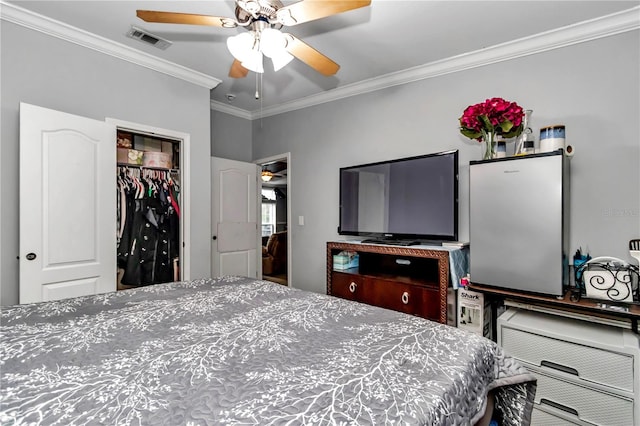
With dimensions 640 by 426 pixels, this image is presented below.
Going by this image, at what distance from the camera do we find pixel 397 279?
8.63 ft

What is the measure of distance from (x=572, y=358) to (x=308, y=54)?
2.28m

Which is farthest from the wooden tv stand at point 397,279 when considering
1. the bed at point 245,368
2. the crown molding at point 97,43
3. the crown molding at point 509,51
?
the crown molding at point 97,43

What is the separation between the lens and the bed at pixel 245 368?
687 mm

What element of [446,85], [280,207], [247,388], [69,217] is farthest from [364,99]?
[280,207]

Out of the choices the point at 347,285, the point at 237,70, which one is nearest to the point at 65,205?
the point at 237,70

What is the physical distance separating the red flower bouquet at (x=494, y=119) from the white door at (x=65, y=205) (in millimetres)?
2778

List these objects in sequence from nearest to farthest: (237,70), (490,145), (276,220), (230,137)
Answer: (237,70) → (490,145) → (230,137) → (276,220)

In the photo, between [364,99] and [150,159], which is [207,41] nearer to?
[150,159]

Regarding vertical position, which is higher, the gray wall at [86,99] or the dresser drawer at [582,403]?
the gray wall at [86,99]

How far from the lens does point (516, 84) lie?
250cm

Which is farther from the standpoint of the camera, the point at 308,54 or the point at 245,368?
the point at 308,54

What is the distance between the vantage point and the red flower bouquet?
2107 millimetres

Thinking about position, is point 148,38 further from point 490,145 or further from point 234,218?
point 490,145

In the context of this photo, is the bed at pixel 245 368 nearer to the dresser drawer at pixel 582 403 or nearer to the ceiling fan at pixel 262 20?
the dresser drawer at pixel 582 403
